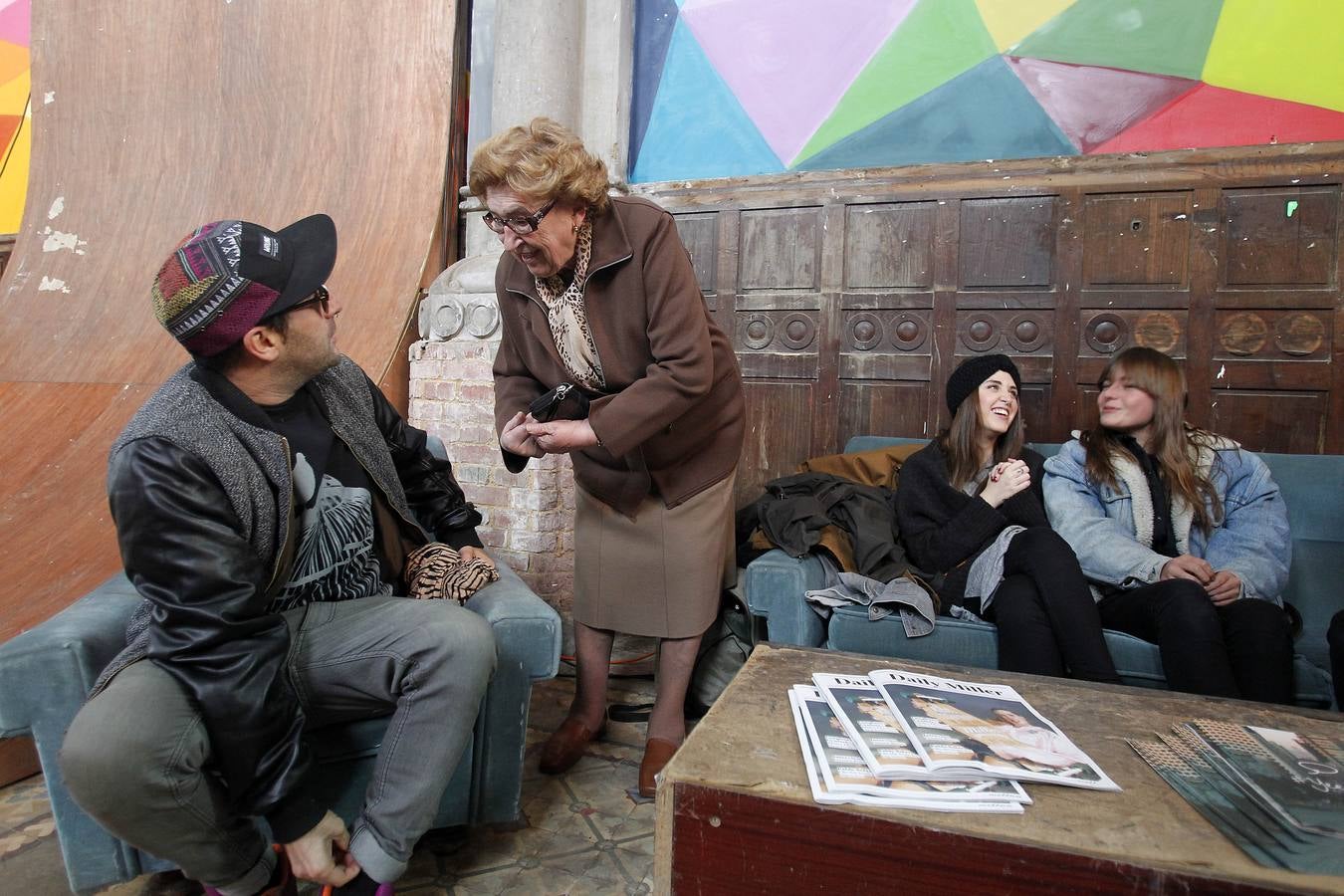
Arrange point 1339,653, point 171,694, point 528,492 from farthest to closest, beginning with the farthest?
point 528,492
point 1339,653
point 171,694

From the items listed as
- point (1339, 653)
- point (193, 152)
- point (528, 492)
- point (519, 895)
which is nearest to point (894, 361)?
point (528, 492)

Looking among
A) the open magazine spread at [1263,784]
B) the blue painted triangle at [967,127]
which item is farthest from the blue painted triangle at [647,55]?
the open magazine spread at [1263,784]

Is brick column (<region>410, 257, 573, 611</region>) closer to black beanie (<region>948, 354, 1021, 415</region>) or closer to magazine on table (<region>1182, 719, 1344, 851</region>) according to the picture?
black beanie (<region>948, 354, 1021, 415</region>)

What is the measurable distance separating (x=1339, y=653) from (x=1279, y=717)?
0.72m

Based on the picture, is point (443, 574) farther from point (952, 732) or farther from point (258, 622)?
point (952, 732)

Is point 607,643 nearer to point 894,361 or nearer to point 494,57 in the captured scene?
point 894,361

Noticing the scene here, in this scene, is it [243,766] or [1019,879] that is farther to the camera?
[243,766]

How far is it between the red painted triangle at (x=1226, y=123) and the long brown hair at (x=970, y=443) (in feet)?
4.12

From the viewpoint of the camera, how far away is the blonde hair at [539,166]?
178 cm

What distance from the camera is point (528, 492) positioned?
9.71 feet

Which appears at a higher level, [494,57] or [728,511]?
[494,57]


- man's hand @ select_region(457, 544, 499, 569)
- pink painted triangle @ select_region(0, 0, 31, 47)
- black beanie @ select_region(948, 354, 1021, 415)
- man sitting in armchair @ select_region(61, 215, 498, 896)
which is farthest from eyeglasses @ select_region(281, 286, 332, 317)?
pink painted triangle @ select_region(0, 0, 31, 47)

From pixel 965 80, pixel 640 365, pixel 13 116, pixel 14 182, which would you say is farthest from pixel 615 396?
pixel 13 116

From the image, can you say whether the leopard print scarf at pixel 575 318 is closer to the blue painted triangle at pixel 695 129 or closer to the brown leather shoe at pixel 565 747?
the brown leather shoe at pixel 565 747
